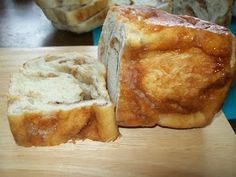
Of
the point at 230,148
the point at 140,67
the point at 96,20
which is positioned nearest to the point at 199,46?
the point at 140,67

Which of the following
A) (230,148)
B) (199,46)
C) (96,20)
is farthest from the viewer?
(96,20)

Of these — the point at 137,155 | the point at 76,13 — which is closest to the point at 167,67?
the point at 137,155

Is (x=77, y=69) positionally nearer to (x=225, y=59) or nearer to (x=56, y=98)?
(x=56, y=98)

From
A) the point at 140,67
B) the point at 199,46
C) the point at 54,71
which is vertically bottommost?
the point at 54,71

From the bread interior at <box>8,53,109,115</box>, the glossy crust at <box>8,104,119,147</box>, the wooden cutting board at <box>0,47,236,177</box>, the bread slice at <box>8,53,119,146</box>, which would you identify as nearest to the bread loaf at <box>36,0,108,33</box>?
the bread interior at <box>8,53,109,115</box>

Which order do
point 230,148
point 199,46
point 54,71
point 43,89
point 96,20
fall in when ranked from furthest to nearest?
point 96,20 < point 54,71 < point 43,89 < point 230,148 < point 199,46

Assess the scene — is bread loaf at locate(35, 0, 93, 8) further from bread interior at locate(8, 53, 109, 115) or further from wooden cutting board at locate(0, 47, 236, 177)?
wooden cutting board at locate(0, 47, 236, 177)

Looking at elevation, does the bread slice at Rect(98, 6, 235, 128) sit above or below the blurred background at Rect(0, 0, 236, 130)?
above
